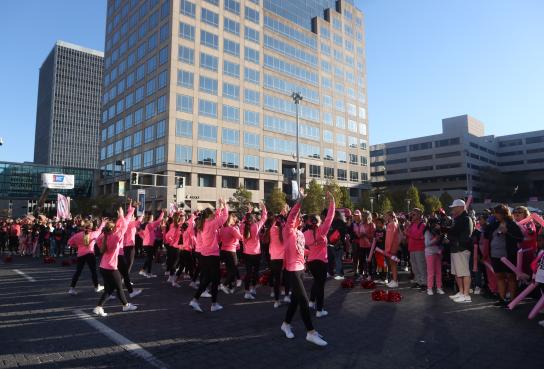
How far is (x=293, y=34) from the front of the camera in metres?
63.0

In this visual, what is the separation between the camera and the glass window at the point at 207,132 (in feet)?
163

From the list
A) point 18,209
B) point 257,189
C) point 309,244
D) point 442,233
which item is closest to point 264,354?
point 309,244

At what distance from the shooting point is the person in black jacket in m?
7.29

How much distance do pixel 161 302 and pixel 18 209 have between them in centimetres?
10754

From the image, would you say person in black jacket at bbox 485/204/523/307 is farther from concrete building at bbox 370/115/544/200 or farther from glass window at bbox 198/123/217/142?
concrete building at bbox 370/115/544/200

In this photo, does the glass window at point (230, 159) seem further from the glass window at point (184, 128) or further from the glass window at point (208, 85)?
the glass window at point (208, 85)

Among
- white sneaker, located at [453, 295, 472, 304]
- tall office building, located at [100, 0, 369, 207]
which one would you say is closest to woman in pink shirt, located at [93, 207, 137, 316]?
white sneaker, located at [453, 295, 472, 304]

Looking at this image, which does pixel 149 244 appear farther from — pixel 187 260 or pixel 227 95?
pixel 227 95

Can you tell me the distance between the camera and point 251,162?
5466cm

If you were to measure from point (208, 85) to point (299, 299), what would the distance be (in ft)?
160

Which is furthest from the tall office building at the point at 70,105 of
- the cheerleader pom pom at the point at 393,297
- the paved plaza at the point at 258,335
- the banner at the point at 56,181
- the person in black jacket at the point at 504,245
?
the person in black jacket at the point at 504,245

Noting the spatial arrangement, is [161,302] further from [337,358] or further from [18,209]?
[18,209]

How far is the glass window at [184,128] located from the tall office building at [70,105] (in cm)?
11424

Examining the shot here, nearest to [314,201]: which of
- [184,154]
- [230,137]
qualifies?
[230,137]
